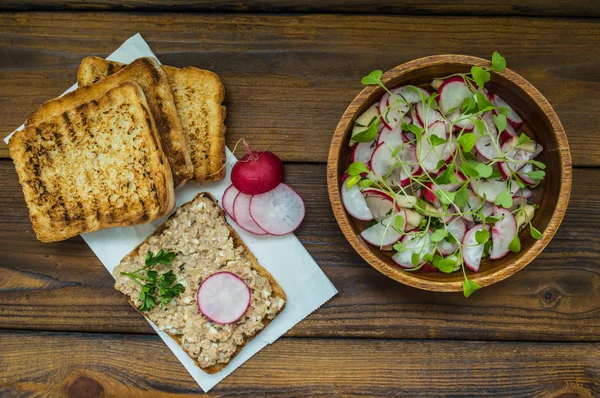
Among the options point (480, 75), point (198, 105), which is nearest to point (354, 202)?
point (480, 75)

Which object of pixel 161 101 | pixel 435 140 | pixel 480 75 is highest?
pixel 480 75

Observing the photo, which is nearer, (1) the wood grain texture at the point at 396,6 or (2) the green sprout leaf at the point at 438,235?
(2) the green sprout leaf at the point at 438,235

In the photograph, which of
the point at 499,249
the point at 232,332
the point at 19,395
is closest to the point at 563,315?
the point at 499,249

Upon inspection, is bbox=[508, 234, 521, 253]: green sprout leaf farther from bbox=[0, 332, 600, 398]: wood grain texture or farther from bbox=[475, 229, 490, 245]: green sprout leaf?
bbox=[0, 332, 600, 398]: wood grain texture

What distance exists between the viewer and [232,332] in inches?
91.8

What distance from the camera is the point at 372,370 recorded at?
8.04 feet

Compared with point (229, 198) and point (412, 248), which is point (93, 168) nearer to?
point (229, 198)

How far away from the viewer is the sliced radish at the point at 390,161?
211 centimetres

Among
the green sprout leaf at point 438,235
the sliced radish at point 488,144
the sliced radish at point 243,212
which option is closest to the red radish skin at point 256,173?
the sliced radish at point 243,212

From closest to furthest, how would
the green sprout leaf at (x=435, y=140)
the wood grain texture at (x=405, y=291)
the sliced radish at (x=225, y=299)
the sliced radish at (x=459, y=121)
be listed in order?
the green sprout leaf at (x=435, y=140) < the sliced radish at (x=459, y=121) < the sliced radish at (x=225, y=299) < the wood grain texture at (x=405, y=291)

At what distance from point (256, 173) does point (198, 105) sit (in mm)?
377

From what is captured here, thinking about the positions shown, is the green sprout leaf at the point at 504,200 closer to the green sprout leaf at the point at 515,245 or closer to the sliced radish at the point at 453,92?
the green sprout leaf at the point at 515,245

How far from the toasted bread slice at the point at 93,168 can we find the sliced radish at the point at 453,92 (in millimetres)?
1041

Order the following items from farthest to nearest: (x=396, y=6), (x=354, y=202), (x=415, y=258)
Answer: (x=396, y=6), (x=354, y=202), (x=415, y=258)
